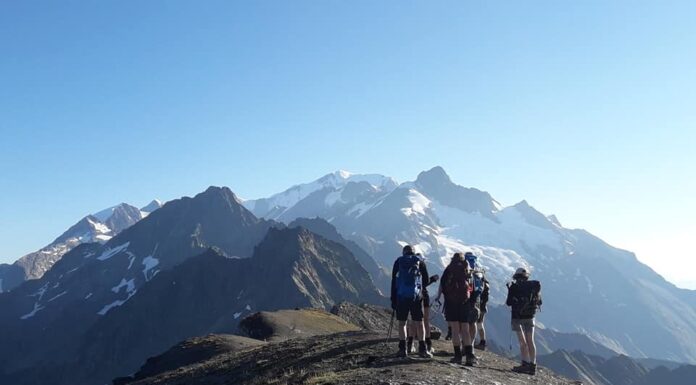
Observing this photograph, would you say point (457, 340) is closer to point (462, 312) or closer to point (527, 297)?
point (462, 312)

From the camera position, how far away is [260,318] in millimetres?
57562

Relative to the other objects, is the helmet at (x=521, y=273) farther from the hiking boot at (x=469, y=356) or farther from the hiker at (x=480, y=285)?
the hiking boot at (x=469, y=356)

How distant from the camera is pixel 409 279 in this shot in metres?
19.2

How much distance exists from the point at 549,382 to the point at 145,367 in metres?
32.8

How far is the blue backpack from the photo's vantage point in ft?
62.5

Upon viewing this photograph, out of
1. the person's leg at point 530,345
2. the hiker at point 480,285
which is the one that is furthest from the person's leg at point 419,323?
the person's leg at point 530,345

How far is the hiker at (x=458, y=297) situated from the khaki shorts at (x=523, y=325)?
2.27 metres

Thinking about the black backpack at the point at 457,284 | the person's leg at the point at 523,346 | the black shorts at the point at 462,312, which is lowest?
the person's leg at the point at 523,346

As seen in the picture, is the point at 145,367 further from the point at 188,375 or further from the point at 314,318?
the point at 314,318

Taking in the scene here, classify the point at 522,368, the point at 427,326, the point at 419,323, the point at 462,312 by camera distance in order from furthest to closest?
the point at 427,326, the point at 522,368, the point at 419,323, the point at 462,312

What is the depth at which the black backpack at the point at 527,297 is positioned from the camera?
783 inches

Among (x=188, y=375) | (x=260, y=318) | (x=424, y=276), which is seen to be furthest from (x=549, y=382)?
(x=260, y=318)

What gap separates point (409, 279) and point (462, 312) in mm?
1962

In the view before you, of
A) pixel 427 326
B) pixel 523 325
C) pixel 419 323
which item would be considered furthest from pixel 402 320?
pixel 523 325
